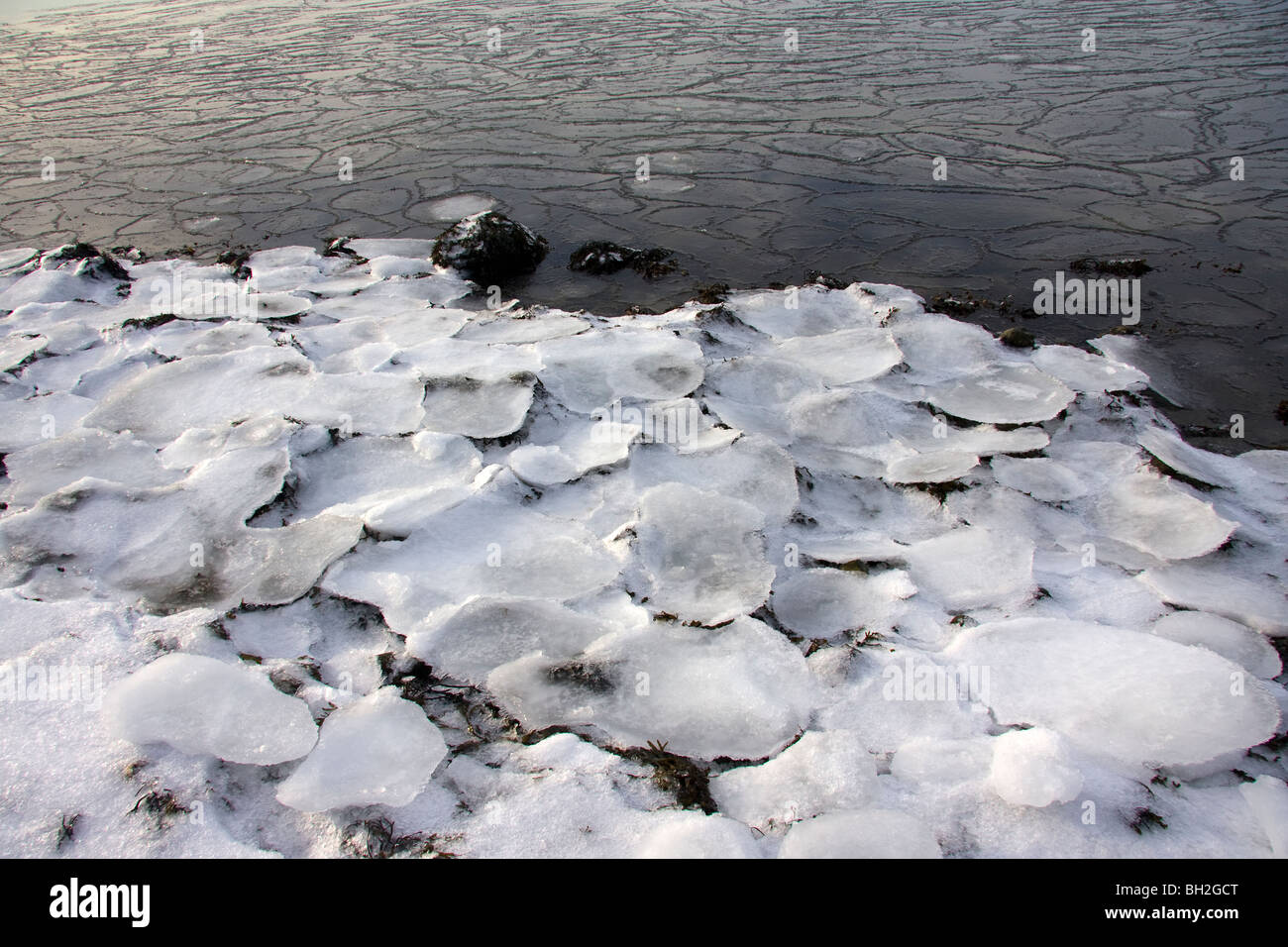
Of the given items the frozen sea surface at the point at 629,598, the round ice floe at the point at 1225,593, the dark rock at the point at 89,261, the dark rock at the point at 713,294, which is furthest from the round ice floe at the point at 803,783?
the dark rock at the point at 89,261

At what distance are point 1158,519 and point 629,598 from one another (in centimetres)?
165

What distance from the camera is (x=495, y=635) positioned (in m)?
2.05

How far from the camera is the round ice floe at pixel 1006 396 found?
2998 mm

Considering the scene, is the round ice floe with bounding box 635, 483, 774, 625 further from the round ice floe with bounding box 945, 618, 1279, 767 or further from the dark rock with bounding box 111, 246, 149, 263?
the dark rock with bounding box 111, 246, 149, 263

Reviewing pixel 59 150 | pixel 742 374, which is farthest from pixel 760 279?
pixel 59 150

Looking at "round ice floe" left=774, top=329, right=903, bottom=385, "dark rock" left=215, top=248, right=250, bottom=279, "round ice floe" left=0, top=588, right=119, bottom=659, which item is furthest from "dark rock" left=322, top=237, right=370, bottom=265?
"round ice floe" left=0, top=588, right=119, bottom=659

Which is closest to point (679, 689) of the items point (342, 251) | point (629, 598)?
point (629, 598)

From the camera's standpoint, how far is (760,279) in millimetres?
4227

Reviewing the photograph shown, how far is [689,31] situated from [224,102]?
18.8 feet

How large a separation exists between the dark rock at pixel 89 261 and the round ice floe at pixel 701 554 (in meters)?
3.63

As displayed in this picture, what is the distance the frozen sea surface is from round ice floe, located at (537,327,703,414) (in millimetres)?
17

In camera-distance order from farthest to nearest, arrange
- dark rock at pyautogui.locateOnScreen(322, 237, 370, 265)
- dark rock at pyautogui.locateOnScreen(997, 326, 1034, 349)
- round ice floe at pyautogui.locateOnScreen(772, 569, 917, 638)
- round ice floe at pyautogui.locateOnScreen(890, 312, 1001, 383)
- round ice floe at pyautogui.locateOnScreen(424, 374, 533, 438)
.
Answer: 1. dark rock at pyautogui.locateOnScreen(322, 237, 370, 265)
2. dark rock at pyautogui.locateOnScreen(997, 326, 1034, 349)
3. round ice floe at pyautogui.locateOnScreen(890, 312, 1001, 383)
4. round ice floe at pyautogui.locateOnScreen(424, 374, 533, 438)
5. round ice floe at pyautogui.locateOnScreen(772, 569, 917, 638)

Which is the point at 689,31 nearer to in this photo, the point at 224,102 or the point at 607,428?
the point at 224,102

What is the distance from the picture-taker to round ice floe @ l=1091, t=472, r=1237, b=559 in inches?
93.2
